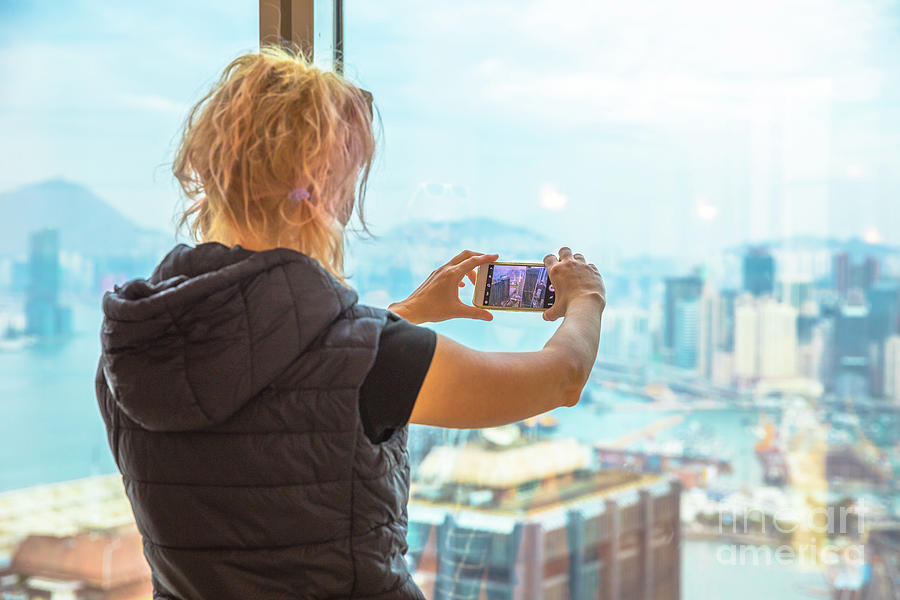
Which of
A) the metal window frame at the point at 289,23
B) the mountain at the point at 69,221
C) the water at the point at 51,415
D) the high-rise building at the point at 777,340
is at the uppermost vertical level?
the metal window frame at the point at 289,23

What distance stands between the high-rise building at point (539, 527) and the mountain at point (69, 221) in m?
1.11

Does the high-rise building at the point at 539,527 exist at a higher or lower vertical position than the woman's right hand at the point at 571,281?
lower

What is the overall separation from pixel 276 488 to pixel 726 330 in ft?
5.87

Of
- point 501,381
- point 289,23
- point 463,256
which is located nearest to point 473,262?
point 463,256

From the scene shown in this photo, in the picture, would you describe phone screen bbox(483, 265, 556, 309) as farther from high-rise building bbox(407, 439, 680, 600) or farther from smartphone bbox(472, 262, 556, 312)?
high-rise building bbox(407, 439, 680, 600)

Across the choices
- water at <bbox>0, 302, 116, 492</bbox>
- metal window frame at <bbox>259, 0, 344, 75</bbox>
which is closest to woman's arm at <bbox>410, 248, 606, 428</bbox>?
metal window frame at <bbox>259, 0, 344, 75</bbox>

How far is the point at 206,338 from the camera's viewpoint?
2.02 ft

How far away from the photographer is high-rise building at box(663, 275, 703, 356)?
218 cm

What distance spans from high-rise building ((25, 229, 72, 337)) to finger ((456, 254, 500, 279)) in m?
1.50

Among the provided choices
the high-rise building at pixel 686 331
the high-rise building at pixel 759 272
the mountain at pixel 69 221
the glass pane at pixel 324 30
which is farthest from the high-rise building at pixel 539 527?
the glass pane at pixel 324 30

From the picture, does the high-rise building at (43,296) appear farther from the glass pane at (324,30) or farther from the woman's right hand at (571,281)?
the woman's right hand at (571,281)

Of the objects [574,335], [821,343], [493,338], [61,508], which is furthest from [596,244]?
[61,508]

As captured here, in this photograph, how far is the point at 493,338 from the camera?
210 centimetres

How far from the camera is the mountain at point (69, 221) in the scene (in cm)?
205
